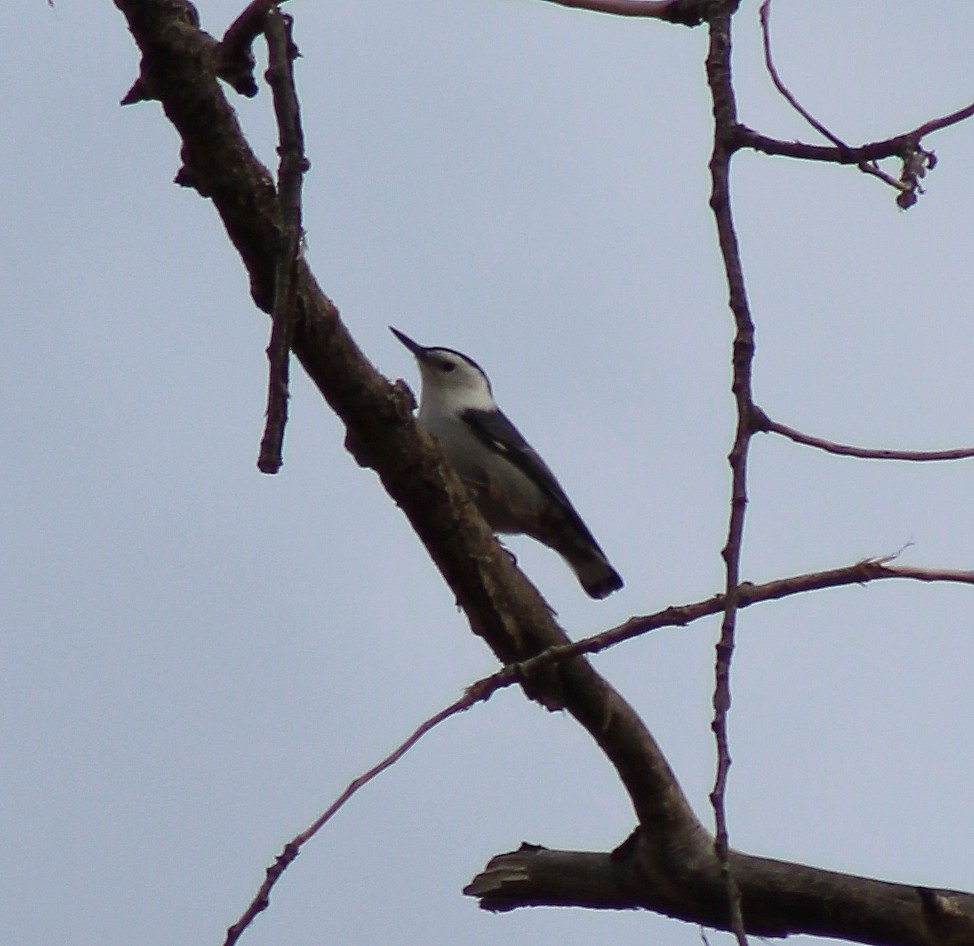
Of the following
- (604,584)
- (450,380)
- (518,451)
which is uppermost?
(450,380)

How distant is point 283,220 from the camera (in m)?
2.75

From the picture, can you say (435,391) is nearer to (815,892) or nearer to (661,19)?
(815,892)

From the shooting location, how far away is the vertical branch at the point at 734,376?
246 cm

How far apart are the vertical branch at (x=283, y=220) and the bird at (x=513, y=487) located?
5.23 metres

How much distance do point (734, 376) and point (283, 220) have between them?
2.64ft

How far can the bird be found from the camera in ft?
27.0

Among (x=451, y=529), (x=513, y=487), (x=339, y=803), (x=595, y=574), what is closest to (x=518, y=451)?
(x=513, y=487)

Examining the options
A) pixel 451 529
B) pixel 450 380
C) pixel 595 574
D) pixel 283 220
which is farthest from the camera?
pixel 450 380

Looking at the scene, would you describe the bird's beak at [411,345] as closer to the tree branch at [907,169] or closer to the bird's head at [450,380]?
the bird's head at [450,380]

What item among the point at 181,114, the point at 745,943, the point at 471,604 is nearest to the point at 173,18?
the point at 181,114

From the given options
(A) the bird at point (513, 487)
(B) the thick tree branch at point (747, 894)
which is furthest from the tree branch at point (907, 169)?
(A) the bird at point (513, 487)

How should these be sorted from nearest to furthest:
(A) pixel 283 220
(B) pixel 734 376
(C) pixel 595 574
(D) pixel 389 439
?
(B) pixel 734 376
(A) pixel 283 220
(D) pixel 389 439
(C) pixel 595 574

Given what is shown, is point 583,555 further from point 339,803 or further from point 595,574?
point 339,803

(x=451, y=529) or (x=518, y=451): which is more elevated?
(x=518, y=451)
